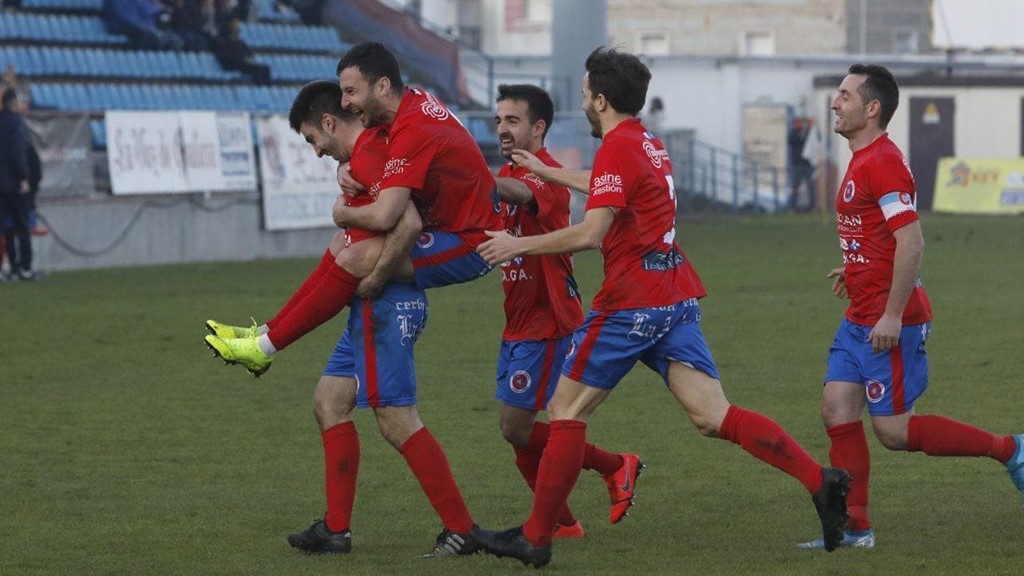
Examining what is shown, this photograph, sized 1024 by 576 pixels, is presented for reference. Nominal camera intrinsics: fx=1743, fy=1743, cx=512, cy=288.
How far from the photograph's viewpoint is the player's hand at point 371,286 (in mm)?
6270

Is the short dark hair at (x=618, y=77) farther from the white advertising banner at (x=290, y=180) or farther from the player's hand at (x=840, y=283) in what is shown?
the white advertising banner at (x=290, y=180)

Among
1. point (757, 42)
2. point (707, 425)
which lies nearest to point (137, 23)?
point (707, 425)

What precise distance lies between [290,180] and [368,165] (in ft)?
57.1

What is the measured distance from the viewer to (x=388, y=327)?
6301 millimetres

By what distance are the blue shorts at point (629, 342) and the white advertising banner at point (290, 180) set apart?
57.5 feet

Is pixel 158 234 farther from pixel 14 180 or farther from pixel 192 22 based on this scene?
pixel 192 22

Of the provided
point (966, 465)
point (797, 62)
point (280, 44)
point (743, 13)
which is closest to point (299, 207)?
point (280, 44)

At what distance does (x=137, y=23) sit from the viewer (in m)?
27.1

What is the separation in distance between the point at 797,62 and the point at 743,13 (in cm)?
2360

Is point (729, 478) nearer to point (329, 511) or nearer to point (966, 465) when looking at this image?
point (966, 465)

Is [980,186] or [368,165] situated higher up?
[368,165]

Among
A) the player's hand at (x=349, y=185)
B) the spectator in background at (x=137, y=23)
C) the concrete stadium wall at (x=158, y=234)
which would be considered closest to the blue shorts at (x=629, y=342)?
the player's hand at (x=349, y=185)

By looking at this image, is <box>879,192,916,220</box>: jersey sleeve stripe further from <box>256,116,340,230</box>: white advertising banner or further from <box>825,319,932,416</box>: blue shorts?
<box>256,116,340,230</box>: white advertising banner

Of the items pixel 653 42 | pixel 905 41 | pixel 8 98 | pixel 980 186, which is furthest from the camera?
pixel 653 42
